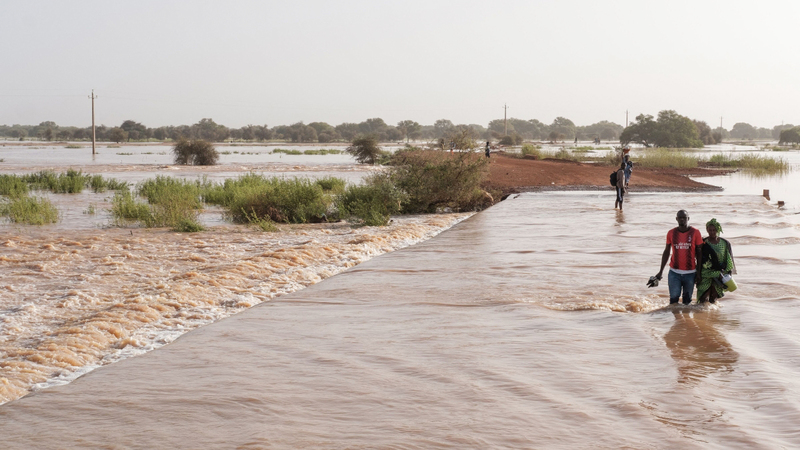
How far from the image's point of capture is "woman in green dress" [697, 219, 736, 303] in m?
8.41

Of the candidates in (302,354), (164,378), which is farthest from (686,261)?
(164,378)

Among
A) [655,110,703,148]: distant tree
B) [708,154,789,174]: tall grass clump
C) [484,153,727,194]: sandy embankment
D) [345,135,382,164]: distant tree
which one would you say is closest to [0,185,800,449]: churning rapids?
[484,153,727,194]: sandy embankment

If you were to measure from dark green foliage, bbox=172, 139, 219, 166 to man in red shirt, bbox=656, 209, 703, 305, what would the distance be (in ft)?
169

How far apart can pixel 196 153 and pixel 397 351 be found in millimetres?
52138

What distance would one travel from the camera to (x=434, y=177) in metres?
22.7

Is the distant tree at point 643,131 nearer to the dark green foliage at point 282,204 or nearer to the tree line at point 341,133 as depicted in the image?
the tree line at point 341,133

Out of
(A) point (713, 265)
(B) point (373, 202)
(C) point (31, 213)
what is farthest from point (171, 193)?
(A) point (713, 265)

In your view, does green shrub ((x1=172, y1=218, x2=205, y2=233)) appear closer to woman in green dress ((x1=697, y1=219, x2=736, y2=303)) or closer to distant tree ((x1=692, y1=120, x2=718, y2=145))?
woman in green dress ((x1=697, y1=219, x2=736, y2=303))

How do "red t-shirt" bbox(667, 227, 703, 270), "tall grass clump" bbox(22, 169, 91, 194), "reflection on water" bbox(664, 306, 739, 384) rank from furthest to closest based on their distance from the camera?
"tall grass clump" bbox(22, 169, 91, 194)
"red t-shirt" bbox(667, 227, 703, 270)
"reflection on water" bbox(664, 306, 739, 384)

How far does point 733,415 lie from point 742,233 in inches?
472

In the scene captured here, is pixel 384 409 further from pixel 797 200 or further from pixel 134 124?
pixel 134 124

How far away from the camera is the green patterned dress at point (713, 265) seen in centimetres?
845

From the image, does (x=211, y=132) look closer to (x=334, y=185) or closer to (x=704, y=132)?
(x=704, y=132)

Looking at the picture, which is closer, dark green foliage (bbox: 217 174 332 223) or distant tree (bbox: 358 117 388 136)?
dark green foliage (bbox: 217 174 332 223)
